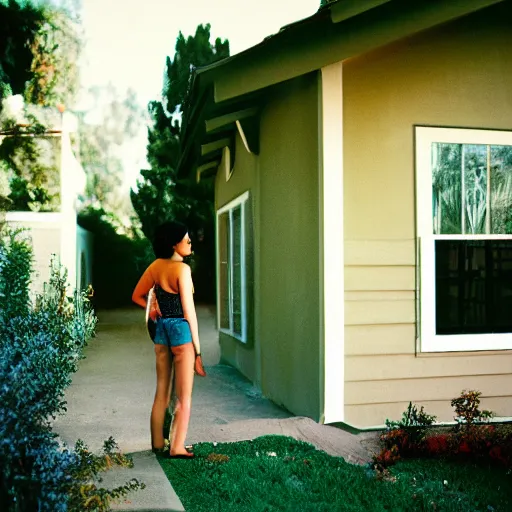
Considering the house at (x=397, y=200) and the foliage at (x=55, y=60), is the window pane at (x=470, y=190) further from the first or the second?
the foliage at (x=55, y=60)

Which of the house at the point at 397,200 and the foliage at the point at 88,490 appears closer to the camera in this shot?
the foliage at the point at 88,490

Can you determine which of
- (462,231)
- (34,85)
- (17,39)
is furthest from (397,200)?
(34,85)

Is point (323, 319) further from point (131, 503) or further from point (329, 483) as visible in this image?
point (131, 503)

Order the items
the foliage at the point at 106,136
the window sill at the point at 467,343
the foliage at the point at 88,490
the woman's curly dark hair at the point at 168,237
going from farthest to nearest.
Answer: the foliage at the point at 106,136 < the window sill at the point at 467,343 < the woman's curly dark hair at the point at 168,237 < the foliage at the point at 88,490

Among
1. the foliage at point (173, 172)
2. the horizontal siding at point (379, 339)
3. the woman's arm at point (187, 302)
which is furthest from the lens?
the foliage at point (173, 172)

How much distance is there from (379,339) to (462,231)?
1148mm

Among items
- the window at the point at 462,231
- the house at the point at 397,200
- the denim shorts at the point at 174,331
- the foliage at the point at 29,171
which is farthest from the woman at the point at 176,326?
the foliage at the point at 29,171

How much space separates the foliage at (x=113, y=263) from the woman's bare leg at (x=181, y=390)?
65.2 ft

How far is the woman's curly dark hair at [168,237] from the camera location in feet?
15.1

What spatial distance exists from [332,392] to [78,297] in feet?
26.9

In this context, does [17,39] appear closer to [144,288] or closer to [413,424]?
[144,288]

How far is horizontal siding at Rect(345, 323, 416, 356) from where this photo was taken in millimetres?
5391

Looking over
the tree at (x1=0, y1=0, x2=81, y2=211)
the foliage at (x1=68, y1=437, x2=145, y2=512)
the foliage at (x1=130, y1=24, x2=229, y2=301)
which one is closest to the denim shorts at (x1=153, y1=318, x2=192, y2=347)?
the foliage at (x1=68, y1=437, x2=145, y2=512)

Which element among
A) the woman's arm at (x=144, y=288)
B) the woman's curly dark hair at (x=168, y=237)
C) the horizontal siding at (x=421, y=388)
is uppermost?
the woman's curly dark hair at (x=168, y=237)
